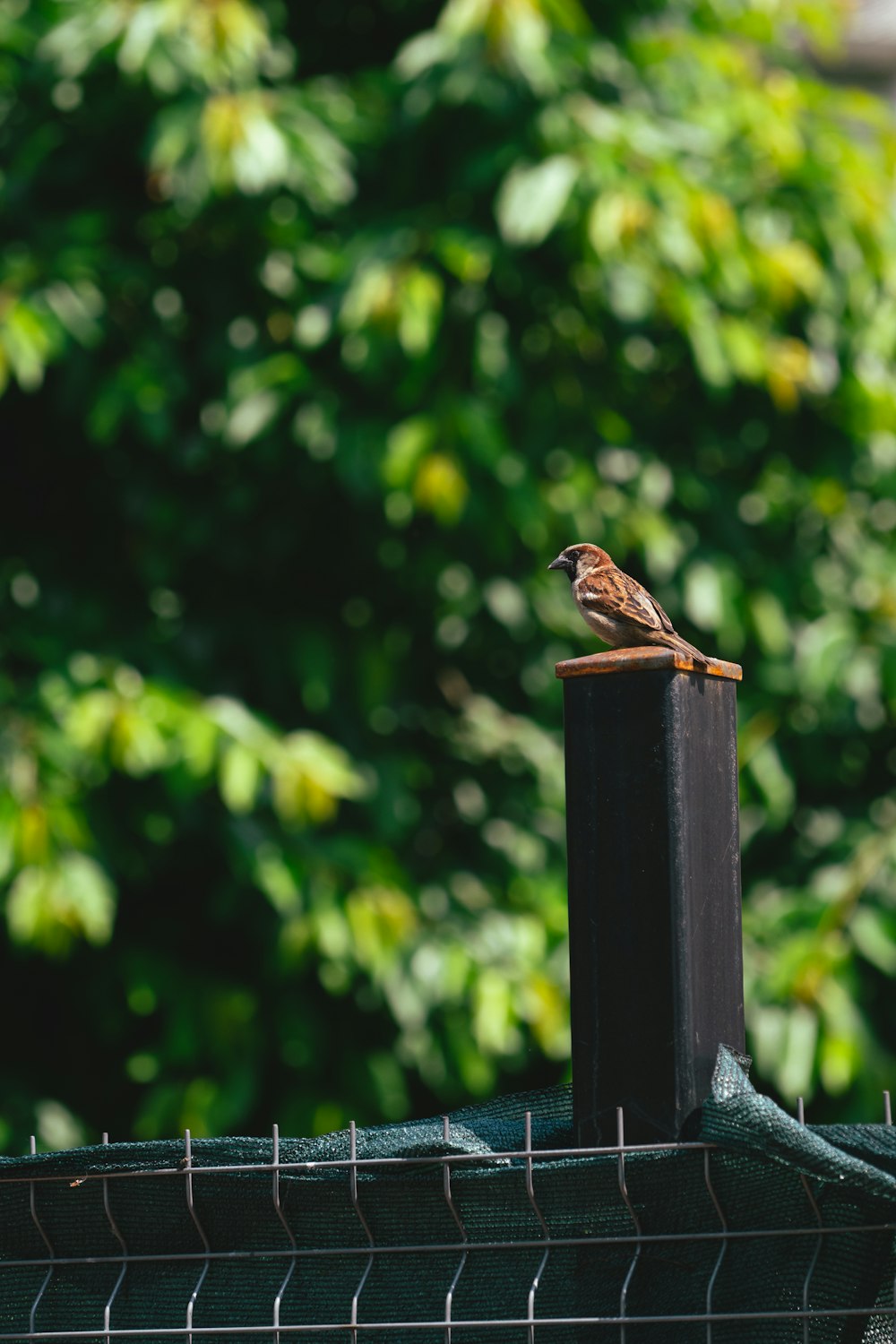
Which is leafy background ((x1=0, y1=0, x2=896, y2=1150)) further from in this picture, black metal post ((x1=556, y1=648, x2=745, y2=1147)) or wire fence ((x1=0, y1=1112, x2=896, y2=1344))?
black metal post ((x1=556, y1=648, x2=745, y2=1147))

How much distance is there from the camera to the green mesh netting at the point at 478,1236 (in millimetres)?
2045

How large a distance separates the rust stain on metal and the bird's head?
102cm

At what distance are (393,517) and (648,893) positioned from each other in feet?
10.6

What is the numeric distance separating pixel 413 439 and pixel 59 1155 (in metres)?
3.21

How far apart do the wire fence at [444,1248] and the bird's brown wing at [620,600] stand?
3.29ft

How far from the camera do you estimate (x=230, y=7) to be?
5391 mm

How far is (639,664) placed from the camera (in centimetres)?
241

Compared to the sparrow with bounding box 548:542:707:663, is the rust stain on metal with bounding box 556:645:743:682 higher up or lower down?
lower down

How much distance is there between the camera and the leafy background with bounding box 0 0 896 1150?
538 cm

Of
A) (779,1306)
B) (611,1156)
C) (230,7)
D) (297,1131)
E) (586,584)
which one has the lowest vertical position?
(297,1131)

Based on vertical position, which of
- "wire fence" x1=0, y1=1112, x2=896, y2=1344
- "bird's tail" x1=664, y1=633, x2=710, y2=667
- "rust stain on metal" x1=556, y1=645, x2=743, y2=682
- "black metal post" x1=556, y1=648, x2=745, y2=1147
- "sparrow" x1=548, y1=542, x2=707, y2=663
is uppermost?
"sparrow" x1=548, y1=542, x2=707, y2=663

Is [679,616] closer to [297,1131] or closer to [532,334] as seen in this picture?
[532,334]

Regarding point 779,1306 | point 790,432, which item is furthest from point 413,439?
point 779,1306

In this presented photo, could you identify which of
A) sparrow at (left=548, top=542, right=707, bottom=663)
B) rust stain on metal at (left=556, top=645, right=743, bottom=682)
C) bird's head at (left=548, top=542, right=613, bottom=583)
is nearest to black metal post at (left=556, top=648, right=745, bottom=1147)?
rust stain on metal at (left=556, top=645, right=743, bottom=682)
